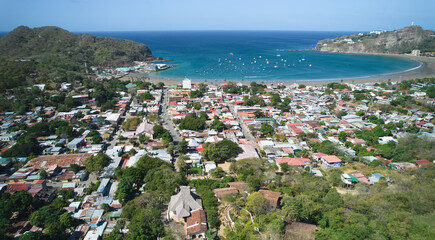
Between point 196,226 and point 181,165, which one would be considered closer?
point 196,226

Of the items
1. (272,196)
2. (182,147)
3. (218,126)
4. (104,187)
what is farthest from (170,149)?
(272,196)

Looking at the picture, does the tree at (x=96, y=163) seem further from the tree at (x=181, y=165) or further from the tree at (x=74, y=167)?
the tree at (x=181, y=165)

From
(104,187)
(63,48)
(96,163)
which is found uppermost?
(63,48)

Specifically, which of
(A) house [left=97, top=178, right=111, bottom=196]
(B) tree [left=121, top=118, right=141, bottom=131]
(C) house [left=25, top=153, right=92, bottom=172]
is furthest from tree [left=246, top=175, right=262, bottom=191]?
(B) tree [left=121, top=118, right=141, bottom=131]

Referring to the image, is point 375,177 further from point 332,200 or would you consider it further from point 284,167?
point 284,167

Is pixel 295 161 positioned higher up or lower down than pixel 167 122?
lower down

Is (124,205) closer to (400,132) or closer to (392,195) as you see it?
(392,195)

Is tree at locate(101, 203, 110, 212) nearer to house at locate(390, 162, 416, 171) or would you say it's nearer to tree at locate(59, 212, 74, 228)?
tree at locate(59, 212, 74, 228)

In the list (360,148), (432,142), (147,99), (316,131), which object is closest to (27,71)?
(147,99)
